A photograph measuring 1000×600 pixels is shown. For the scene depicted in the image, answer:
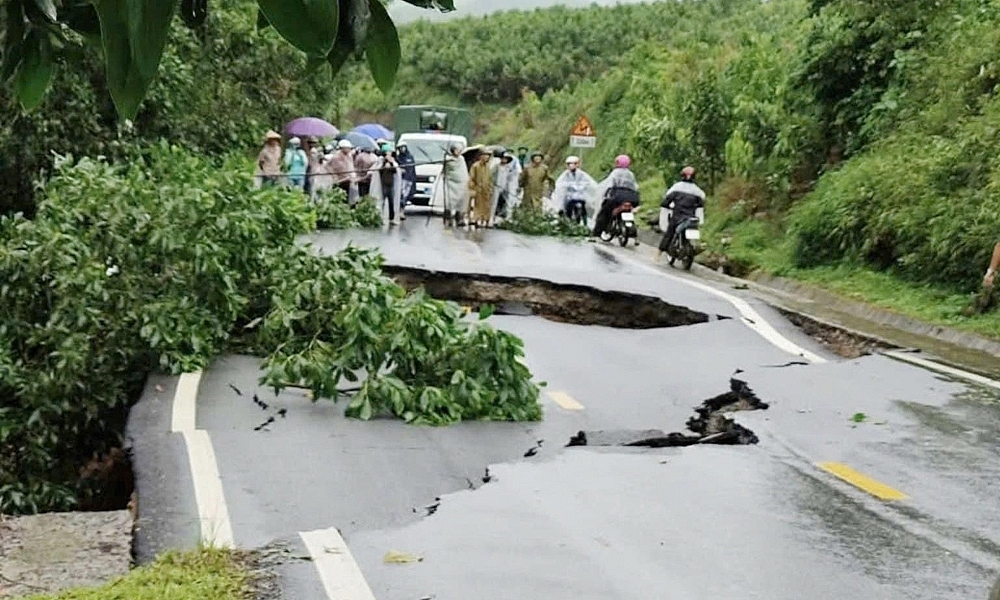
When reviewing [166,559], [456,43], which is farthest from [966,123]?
[456,43]

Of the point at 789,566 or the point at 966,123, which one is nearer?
the point at 789,566

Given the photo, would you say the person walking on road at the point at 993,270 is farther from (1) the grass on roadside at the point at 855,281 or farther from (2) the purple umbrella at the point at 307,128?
(2) the purple umbrella at the point at 307,128

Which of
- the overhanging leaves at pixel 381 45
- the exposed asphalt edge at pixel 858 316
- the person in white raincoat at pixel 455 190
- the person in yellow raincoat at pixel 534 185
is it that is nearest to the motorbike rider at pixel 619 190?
the person in yellow raincoat at pixel 534 185

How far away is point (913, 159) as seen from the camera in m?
18.2

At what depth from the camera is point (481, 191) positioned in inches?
1019

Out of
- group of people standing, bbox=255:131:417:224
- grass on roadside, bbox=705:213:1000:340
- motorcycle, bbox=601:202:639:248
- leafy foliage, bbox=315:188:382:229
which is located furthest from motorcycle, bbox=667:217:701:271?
group of people standing, bbox=255:131:417:224

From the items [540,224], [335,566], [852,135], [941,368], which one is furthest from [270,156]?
[335,566]

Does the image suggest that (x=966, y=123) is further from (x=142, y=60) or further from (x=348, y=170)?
(x=142, y=60)

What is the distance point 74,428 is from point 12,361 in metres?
0.73

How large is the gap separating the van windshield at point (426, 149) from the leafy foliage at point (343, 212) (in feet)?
34.3

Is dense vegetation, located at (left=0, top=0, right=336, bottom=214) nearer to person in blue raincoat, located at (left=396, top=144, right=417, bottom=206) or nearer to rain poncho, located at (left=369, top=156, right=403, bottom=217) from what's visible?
rain poncho, located at (left=369, top=156, right=403, bottom=217)

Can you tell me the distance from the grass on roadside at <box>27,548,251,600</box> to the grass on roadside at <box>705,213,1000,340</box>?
392 inches

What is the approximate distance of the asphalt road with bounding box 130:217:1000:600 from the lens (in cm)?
566

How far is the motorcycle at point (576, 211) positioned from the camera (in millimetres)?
26953
